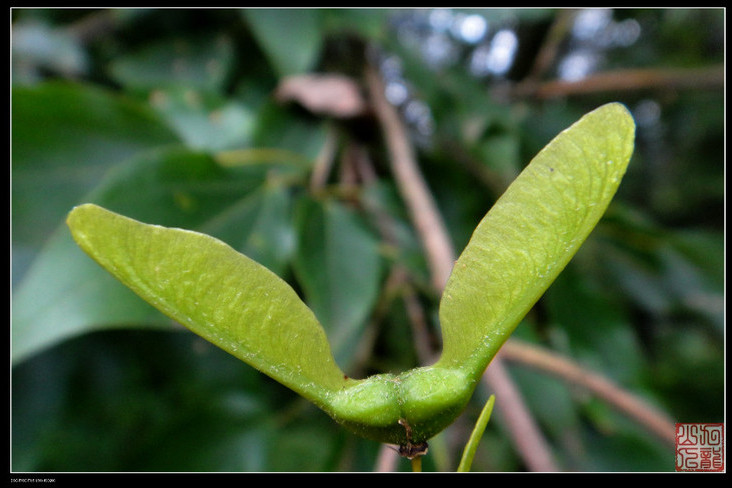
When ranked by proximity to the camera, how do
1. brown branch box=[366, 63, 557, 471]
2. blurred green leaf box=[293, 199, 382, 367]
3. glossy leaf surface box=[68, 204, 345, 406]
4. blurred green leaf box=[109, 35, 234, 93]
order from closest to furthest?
glossy leaf surface box=[68, 204, 345, 406] → brown branch box=[366, 63, 557, 471] → blurred green leaf box=[293, 199, 382, 367] → blurred green leaf box=[109, 35, 234, 93]

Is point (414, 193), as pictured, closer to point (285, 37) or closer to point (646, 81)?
point (285, 37)

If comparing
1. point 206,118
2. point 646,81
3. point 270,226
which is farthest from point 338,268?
point 646,81

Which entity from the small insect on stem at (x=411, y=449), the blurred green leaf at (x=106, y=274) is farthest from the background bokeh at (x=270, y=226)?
the small insect on stem at (x=411, y=449)

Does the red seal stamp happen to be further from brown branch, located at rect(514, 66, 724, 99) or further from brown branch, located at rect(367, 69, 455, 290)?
brown branch, located at rect(514, 66, 724, 99)

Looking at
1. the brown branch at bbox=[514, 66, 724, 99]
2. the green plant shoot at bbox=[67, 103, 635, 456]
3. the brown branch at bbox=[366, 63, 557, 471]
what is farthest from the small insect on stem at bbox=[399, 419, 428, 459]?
the brown branch at bbox=[514, 66, 724, 99]

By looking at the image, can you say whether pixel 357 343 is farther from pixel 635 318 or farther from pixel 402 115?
pixel 635 318

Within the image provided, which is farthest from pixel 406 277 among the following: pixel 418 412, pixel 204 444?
pixel 418 412

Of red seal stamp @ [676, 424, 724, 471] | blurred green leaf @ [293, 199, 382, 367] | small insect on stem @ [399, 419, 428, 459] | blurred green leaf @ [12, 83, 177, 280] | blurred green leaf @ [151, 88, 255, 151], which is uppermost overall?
blurred green leaf @ [151, 88, 255, 151]
